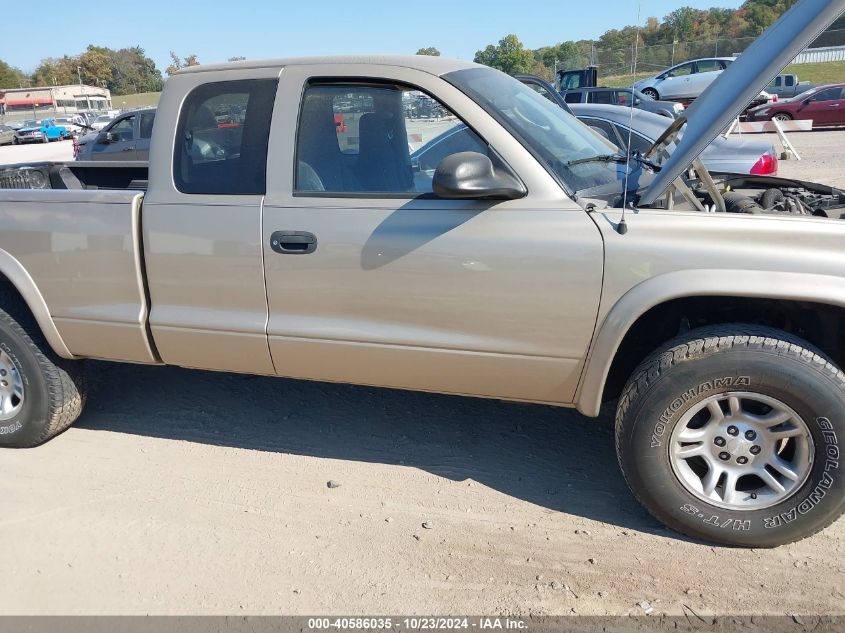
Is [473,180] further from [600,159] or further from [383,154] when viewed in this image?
[600,159]

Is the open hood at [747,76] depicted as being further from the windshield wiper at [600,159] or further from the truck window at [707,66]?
the truck window at [707,66]

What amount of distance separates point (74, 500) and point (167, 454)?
0.54m

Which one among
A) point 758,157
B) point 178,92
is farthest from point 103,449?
point 758,157

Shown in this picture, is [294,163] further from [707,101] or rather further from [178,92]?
[707,101]

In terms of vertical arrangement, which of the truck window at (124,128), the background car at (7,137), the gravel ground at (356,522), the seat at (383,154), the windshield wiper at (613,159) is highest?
the seat at (383,154)

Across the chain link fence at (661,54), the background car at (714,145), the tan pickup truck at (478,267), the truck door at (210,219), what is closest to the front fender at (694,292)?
the tan pickup truck at (478,267)

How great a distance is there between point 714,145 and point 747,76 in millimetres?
5481

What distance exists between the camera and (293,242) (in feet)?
10.5

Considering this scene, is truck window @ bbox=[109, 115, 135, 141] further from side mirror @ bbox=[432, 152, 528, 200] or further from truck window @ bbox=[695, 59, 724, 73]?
truck window @ bbox=[695, 59, 724, 73]

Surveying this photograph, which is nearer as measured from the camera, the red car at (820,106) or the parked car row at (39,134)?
the red car at (820,106)

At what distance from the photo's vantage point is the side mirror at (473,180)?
2.79m

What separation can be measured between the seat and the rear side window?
1.49ft

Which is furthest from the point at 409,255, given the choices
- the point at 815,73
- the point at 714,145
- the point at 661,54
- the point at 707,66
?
the point at 815,73

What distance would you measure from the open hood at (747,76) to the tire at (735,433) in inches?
27.1
